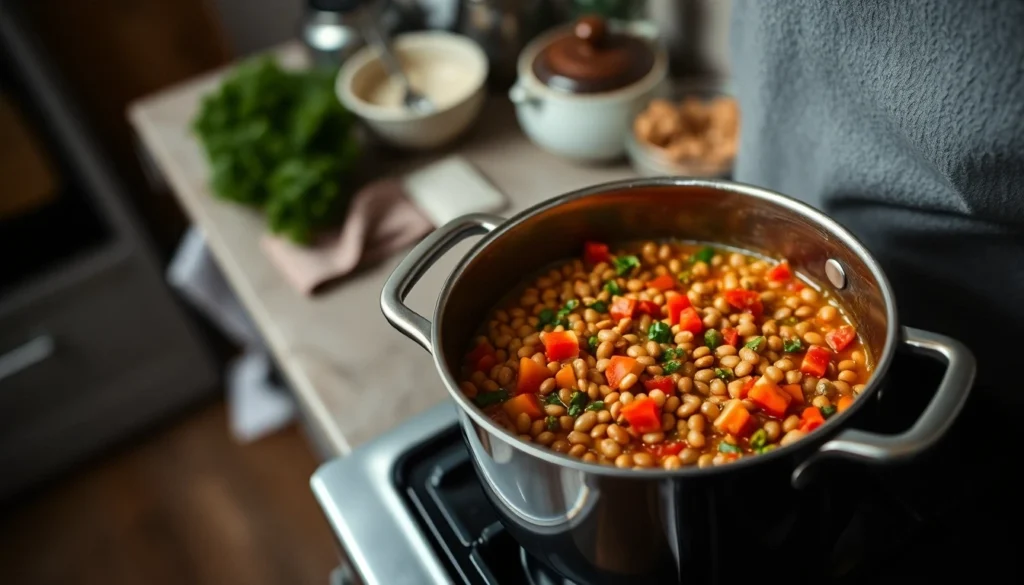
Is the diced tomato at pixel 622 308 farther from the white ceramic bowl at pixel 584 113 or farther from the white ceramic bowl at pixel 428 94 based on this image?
the white ceramic bowl at pixel 428 94

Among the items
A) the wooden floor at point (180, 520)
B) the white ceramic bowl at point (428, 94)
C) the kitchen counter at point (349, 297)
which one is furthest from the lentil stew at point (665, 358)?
the wooden floor at point (180, 520)

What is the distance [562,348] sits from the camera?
28.2 inches

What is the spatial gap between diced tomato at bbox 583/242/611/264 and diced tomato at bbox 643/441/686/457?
0.22 m

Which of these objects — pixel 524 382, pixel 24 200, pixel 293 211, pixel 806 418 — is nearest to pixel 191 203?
pixel 293 211

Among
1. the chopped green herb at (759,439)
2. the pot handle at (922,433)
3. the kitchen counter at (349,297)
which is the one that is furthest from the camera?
the kitchen counter at (349,297)

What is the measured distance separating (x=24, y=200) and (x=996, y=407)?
167 cm

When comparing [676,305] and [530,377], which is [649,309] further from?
[530,377]

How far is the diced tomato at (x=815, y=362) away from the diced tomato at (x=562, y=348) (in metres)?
0.18

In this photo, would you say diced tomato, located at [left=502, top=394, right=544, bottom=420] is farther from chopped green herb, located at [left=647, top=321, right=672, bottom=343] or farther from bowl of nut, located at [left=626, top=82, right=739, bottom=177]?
bowl of nut, located at [left=626, top=82, right=739, bottom=177]

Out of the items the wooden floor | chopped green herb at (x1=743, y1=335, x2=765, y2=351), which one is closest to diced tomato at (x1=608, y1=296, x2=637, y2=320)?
chopped green herb at (x1=743, y1=335, x2=765, y2=351)

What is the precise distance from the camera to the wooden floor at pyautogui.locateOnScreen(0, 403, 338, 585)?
1.75m

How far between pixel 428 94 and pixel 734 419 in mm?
837

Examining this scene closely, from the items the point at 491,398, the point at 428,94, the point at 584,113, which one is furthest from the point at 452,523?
the point at 428,94

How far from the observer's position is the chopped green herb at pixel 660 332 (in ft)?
2.35
